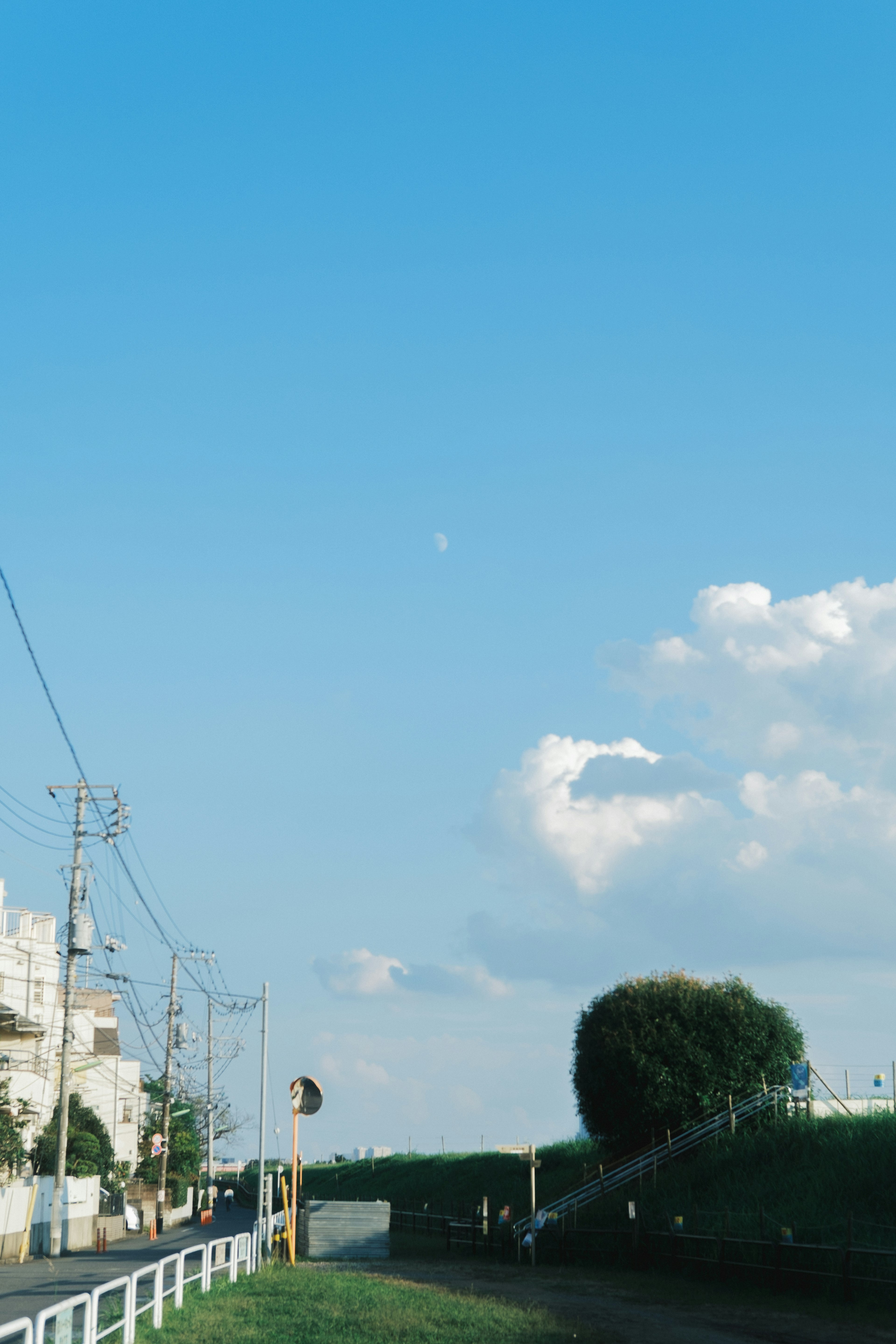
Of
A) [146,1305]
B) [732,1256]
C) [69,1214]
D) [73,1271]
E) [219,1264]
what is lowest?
[73,1271]

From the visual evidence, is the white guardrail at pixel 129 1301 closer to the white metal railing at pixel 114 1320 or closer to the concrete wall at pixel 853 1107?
the white metal railing at pixel 114 1320

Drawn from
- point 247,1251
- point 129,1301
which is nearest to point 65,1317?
point 129,1301

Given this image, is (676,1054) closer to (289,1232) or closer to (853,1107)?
(853,1107)

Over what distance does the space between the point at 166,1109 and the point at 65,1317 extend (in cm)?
5798

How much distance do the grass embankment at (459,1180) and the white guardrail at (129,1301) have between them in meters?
18.4

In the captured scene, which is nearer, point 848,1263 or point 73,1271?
point 848,1263

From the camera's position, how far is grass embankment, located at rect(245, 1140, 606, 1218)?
46625 mm

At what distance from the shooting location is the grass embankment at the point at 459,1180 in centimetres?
4662

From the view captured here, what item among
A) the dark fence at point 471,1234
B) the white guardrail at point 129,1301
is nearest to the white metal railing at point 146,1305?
the white guardrail at point 129,1301

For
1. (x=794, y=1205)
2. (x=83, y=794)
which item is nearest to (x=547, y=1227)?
(x=794, y=1205)

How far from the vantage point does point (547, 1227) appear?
34.7m

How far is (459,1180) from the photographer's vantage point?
6150 cm

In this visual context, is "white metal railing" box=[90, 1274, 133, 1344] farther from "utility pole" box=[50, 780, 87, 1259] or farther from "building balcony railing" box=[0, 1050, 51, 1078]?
"building balcony railing" box=[0, 1050, 51, 1078]

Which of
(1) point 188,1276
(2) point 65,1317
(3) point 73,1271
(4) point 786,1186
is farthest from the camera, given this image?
(3) point 73,1271
